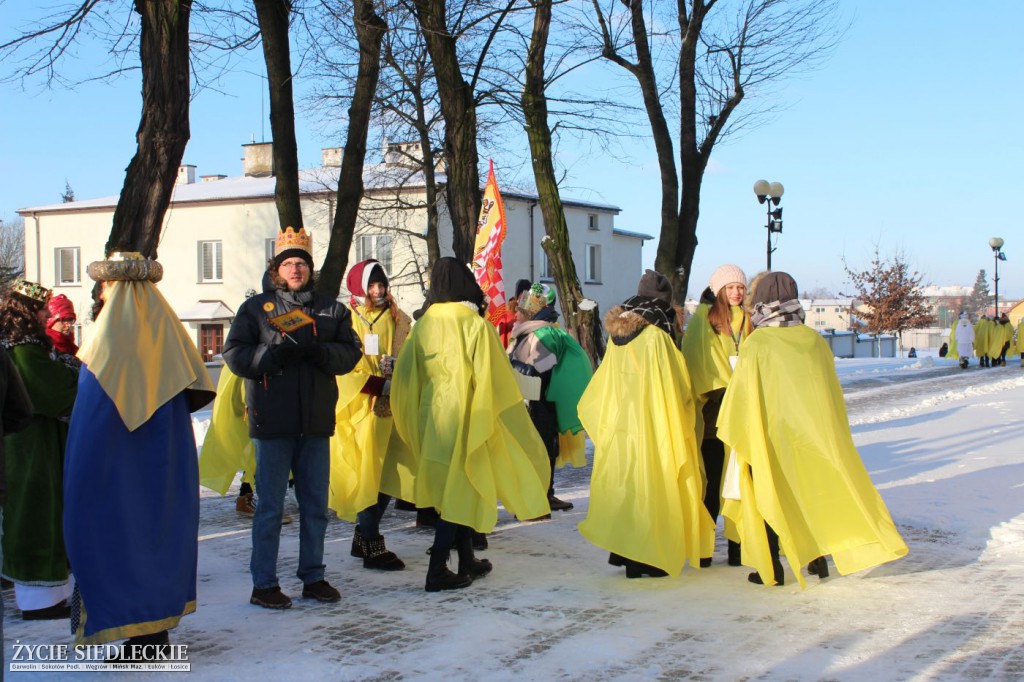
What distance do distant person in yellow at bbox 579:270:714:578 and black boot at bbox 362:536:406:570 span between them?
1.30 metres

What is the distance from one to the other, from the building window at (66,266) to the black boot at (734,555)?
4014cm

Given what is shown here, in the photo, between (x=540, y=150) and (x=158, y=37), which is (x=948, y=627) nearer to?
(x=158, y=37)

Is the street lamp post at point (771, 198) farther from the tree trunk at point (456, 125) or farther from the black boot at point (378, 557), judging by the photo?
the black boot at point (378, 557)

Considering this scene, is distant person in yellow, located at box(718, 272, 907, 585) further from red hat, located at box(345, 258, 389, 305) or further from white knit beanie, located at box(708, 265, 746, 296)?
red hat, located at box(345, 258, 389, 305)

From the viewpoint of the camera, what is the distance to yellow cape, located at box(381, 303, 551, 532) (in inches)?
237

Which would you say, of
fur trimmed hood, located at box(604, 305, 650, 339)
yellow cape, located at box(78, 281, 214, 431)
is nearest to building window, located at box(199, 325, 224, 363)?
fur trimmed hood, located at box(604, 305, 650, 339)

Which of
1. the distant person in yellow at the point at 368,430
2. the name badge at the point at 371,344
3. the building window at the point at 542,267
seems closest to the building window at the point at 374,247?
the building window at the point at 542,267

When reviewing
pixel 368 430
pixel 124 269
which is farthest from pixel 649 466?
pixel 124 269

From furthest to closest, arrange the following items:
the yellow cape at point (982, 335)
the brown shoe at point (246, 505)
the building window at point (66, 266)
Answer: the building window at point (66, 266)
the yellow cape at point (982, 335)
the brown shoe at point (246, 505)

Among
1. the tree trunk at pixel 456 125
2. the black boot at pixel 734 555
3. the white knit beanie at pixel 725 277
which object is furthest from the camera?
the tree trunk at pixel 456 125

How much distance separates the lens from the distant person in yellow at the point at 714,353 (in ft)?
22.6

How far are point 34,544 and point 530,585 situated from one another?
283cm

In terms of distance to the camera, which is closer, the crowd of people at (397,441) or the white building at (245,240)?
the crowd of people at (397,441)

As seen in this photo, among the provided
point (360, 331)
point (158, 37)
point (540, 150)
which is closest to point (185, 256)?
point (540, 150)
